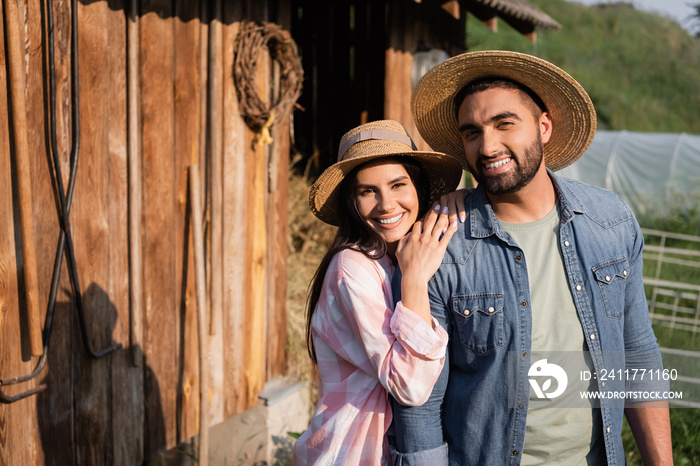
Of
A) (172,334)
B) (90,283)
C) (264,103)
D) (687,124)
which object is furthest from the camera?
(687,124)

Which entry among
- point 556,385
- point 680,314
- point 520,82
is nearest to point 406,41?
point 520,82

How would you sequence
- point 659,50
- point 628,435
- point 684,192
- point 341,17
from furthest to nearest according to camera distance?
point 659,50, point 684,192, point 341,17, point 628,435

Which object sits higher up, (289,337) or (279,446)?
(289,337)

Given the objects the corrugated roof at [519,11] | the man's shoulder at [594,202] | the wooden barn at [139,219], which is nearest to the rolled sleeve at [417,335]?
the man's shoulder at [594,202]

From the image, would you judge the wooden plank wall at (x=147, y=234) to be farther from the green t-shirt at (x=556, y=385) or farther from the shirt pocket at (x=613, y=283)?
the shirt pocket at (x=613, y=283)

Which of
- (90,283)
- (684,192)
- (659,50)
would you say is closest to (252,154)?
(90,283)

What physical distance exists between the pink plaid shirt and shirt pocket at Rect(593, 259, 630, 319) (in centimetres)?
61

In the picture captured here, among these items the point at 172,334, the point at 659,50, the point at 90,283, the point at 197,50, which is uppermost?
the point at 659,50

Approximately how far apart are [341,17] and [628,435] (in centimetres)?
464

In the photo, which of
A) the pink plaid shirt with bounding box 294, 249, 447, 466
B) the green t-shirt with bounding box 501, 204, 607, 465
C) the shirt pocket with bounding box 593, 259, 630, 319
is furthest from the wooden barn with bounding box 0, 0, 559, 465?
the shirt pocket with bounding box 593, 259, 630, 319

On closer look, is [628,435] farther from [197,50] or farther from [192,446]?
[197,50]

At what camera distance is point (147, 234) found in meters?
3.47

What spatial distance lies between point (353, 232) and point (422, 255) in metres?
0.44

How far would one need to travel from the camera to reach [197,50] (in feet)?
12.4
